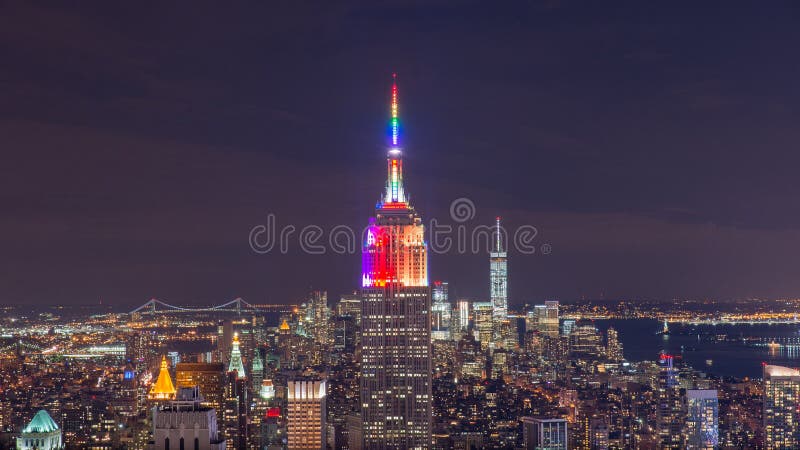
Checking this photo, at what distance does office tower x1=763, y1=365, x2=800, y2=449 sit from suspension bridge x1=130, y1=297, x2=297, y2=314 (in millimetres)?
19185

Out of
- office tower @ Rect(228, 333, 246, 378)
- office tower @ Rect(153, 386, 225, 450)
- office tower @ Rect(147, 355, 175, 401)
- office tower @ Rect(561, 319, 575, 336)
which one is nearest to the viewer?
office tower @ Rect(153, 386, 225, 450)

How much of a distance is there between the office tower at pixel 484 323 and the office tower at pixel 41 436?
30.9 m

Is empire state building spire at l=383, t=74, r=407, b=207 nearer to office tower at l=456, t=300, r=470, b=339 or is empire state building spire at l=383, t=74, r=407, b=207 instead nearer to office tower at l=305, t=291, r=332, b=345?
office tower at l=305, t=291, r=332, b=345

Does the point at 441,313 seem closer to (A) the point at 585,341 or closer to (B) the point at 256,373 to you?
(B) the point at 256,373

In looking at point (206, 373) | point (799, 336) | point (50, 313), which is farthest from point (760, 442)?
point (799, 336)

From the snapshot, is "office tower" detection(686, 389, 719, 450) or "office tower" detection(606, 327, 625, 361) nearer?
"office tower" detection(686, 389, 719, 450)

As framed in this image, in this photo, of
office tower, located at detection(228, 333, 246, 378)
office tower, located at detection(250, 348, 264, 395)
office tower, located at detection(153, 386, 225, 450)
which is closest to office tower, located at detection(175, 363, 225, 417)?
office tower, located at detection(250, 348, 264, 395)

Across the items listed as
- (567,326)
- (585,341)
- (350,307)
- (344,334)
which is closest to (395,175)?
(350,307)

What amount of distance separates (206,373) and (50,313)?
41.3ft

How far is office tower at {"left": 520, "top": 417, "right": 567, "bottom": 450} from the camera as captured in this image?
105 feet

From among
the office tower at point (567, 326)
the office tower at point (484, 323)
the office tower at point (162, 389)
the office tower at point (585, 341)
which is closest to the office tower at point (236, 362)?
the office tower at point (162, 389)

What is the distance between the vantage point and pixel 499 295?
5678cm

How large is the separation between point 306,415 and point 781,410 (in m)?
15.1

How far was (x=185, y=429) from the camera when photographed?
Answer: 53.8 feet
